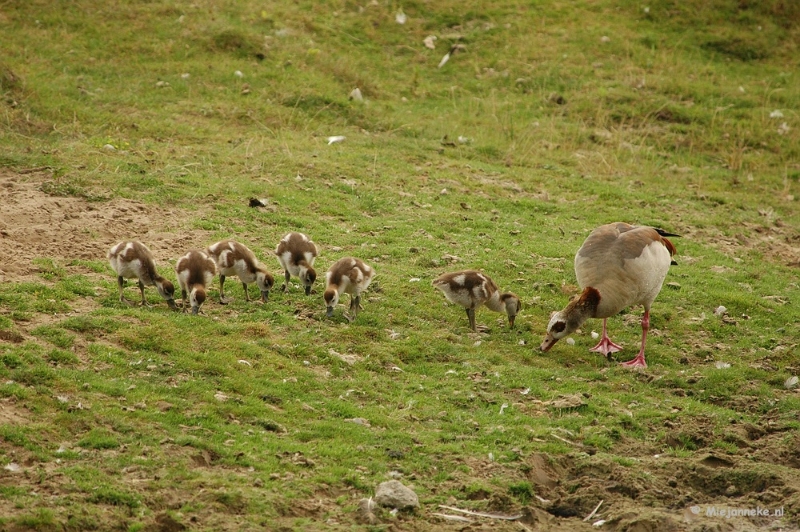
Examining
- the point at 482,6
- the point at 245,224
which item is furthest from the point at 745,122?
the point at 245,224

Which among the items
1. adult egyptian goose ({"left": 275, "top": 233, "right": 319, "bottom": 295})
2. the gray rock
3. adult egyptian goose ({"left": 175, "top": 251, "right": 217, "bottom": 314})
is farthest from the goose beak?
adult egyptian goose ({"left": 175, "top": 251, "right": 217, "bottom": 314})

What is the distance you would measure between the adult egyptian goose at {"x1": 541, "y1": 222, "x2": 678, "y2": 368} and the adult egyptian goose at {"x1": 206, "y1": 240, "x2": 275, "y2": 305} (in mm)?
3365

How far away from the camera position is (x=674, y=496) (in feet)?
25.7

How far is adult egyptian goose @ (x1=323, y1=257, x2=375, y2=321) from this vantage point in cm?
1059

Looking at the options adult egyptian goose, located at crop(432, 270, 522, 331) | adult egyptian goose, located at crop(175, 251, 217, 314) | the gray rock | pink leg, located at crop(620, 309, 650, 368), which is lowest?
pink leg, located at crop(620, 309, 650, 368)

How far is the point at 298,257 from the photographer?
36.2ft

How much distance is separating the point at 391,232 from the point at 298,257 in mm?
3042

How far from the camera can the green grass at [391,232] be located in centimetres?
776

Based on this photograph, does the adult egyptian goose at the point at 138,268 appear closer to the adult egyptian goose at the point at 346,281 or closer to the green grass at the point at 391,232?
the green grass at the point at 391,232

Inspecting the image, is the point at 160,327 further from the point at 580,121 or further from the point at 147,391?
the point at 580,121

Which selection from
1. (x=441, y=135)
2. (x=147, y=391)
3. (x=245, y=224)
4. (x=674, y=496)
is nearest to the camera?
(x=674, y=496)

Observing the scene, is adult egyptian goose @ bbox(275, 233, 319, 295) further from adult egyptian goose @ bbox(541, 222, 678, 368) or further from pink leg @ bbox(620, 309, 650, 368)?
pink leg @ bbox(620, 309, 650, 368)

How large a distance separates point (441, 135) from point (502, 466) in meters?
12.0

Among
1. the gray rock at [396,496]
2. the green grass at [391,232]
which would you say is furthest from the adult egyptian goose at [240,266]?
the gray rock at [396,496]
